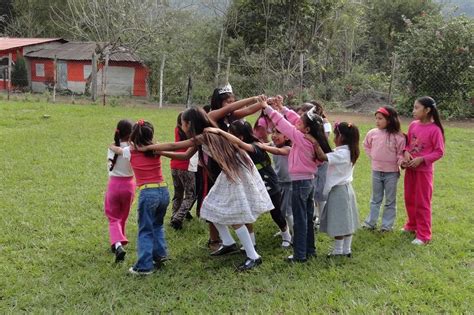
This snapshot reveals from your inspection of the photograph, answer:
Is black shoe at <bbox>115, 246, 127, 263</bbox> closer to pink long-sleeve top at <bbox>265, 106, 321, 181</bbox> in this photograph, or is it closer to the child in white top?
pink long-sleeve top at <bbox>265, 106, 321, 181</bbox>

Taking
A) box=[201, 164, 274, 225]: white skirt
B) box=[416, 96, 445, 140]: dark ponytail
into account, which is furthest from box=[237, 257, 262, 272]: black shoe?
box=[416, 96, 445, 140]: dark ponytail

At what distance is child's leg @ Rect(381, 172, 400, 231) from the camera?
16.5ft

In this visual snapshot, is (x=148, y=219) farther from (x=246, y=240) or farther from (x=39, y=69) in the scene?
(x=39, y=69)

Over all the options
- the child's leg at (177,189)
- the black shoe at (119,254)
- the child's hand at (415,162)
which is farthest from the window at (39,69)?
the child's hand at (415,162)

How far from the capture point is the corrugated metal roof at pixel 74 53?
26031mm

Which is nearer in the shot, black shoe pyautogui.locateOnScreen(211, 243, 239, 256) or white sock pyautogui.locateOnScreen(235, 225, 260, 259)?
white sock pyautogui.locateOnScreen(235, 225, 260, 259)

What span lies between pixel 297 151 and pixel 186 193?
155 centimetres

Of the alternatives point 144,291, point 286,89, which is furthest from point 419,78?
point 144,291

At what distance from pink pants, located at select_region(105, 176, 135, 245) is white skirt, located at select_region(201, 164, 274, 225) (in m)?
0.80

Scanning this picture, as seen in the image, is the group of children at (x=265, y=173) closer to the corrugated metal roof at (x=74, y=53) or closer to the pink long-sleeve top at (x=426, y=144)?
the pink long-sleeve top at (x=426, y=144)

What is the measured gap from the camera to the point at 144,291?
381 cm

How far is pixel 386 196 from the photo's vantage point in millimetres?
5066

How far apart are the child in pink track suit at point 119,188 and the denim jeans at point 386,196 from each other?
8.24ft

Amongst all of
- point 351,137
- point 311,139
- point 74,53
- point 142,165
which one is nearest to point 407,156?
point 351,137
